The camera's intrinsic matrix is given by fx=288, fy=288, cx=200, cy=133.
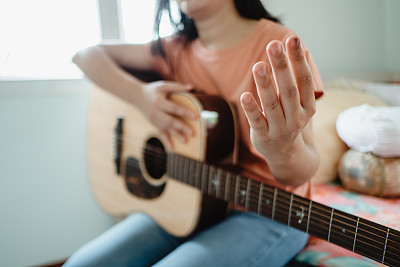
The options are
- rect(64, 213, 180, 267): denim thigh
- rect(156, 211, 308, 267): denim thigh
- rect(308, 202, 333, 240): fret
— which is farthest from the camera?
rect(64, 213, 180, 267): denim thigh

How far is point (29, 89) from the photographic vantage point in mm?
848

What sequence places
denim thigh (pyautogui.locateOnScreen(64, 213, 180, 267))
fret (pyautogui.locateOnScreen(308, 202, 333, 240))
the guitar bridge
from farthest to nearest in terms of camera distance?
the guitar bridge
denim thigh (pyautogui.locateOnScreen(64, 213, 180, 267))
fret (pyautogui.locateOnScreen(308, 202, 333, 240))

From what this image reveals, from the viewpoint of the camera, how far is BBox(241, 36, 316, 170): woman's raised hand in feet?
0.89

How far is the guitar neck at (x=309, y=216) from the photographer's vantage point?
32 cm

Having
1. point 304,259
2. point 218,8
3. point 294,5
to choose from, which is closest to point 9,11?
point 218,8

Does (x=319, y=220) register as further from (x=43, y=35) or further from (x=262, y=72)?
(x=43, y=35)

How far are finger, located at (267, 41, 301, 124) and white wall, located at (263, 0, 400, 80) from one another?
0.09 m

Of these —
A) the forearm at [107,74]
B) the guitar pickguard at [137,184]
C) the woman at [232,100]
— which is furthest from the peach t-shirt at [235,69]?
the guitar pickguard at [137,184]

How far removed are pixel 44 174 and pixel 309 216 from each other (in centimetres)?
80

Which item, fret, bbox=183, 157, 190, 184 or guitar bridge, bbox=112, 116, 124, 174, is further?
guitar bridge, bbox=112, 116, 124, 174

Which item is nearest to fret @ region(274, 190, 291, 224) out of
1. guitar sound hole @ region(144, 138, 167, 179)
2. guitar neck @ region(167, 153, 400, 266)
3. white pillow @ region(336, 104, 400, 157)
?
guitar neck @ region(167, 153, 400, 266)

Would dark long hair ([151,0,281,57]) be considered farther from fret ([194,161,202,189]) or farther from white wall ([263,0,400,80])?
fret ([194,161,202,189])

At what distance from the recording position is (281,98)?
1.01 feet

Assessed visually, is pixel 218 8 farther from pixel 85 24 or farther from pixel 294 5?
pixel 85 24
